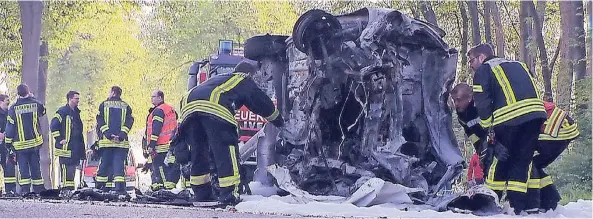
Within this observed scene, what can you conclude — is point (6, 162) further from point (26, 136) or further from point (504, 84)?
point (504, 84)

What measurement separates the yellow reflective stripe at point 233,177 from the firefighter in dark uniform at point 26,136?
14.5 ft

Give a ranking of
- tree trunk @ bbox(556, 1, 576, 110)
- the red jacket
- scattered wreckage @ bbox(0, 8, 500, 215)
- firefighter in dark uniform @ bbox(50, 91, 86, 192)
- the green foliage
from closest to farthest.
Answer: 1. scattered wreckage @ bbox(0, 8, 500, 215)
2. the red jacket
3. firefighter in dark uniform @ bbox(50, 91, 86, 192)
4. the green foliage
5. tree trunk @ bbox(556, 1, 576, 110)

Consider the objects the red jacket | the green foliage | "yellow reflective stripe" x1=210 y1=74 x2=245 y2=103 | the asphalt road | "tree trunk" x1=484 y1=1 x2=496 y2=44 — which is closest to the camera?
the asphalt road

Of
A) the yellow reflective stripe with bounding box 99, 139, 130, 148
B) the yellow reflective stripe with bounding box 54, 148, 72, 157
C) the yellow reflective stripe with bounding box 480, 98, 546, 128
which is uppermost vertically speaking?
the yellow reflective stripe with bounding box 480, 98, 546, 128

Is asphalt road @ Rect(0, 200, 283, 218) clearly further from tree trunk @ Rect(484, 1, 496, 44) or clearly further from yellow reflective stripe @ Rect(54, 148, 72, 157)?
tree trunk @ Rect(484, 1, 496, 44)

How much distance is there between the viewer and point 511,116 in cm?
766

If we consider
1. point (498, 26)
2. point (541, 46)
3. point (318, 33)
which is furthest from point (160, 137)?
point (498, 26)

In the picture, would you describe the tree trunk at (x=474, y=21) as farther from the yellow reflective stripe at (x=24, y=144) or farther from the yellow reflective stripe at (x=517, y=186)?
the yellow reflective stripe at (x=517, y=186)

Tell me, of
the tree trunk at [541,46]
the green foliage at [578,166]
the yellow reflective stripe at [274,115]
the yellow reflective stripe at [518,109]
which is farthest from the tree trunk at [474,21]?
the yellow reflective stripe at [518,109]

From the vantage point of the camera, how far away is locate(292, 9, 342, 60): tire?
856cm

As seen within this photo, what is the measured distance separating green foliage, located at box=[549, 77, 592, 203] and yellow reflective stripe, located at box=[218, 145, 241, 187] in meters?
6.37

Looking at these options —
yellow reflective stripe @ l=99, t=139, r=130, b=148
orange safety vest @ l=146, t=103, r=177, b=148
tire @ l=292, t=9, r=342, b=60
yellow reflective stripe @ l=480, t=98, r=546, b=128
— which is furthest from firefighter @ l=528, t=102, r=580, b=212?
yellow reflective stripe @ l=99, t=139, r=130, b=148

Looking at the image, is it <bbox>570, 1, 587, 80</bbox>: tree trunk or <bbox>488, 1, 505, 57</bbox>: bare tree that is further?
<bbox>488, 1, 505, 57</bbox>: bare tree

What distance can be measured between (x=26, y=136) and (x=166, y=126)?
1.88m
